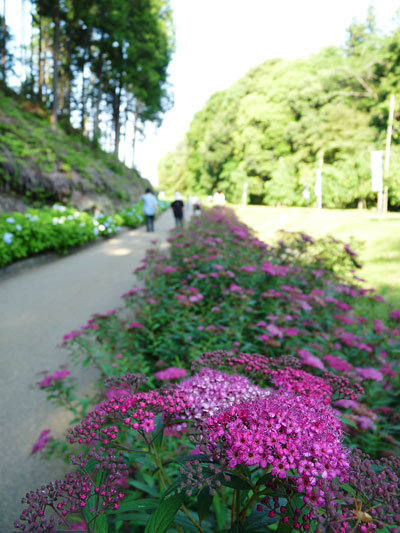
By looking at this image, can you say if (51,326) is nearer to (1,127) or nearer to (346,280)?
(346,280)

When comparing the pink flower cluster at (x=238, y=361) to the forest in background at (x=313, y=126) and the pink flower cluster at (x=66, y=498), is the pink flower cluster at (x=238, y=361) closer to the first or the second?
the pink flower cluster at (x=66, y=498)

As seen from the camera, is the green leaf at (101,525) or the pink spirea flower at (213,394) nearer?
the green leaf at (101,525)

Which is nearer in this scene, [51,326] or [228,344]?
[228,344]

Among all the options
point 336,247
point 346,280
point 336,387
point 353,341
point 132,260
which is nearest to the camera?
point 336,387

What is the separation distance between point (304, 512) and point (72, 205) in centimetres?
1276

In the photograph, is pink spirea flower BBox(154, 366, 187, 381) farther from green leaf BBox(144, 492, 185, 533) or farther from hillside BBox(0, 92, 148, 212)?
hillside BBox(0, 92, 148, 212)

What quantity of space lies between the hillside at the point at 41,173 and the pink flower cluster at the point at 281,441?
1021 centimetres

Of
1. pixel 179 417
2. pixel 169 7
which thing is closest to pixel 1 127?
pixel 179 417

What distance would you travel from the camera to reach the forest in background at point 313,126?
2628 centimetres

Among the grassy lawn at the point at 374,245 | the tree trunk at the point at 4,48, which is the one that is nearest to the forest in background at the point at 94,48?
the tree trunk at the point at 4,48

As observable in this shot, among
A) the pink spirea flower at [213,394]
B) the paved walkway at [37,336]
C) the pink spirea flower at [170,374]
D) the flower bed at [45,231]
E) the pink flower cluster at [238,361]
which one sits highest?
the flower bed at [45,231]

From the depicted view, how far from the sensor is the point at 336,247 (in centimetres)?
687

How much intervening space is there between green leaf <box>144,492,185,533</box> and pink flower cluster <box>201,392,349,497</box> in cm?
14

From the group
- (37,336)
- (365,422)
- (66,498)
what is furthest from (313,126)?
(66,498)
